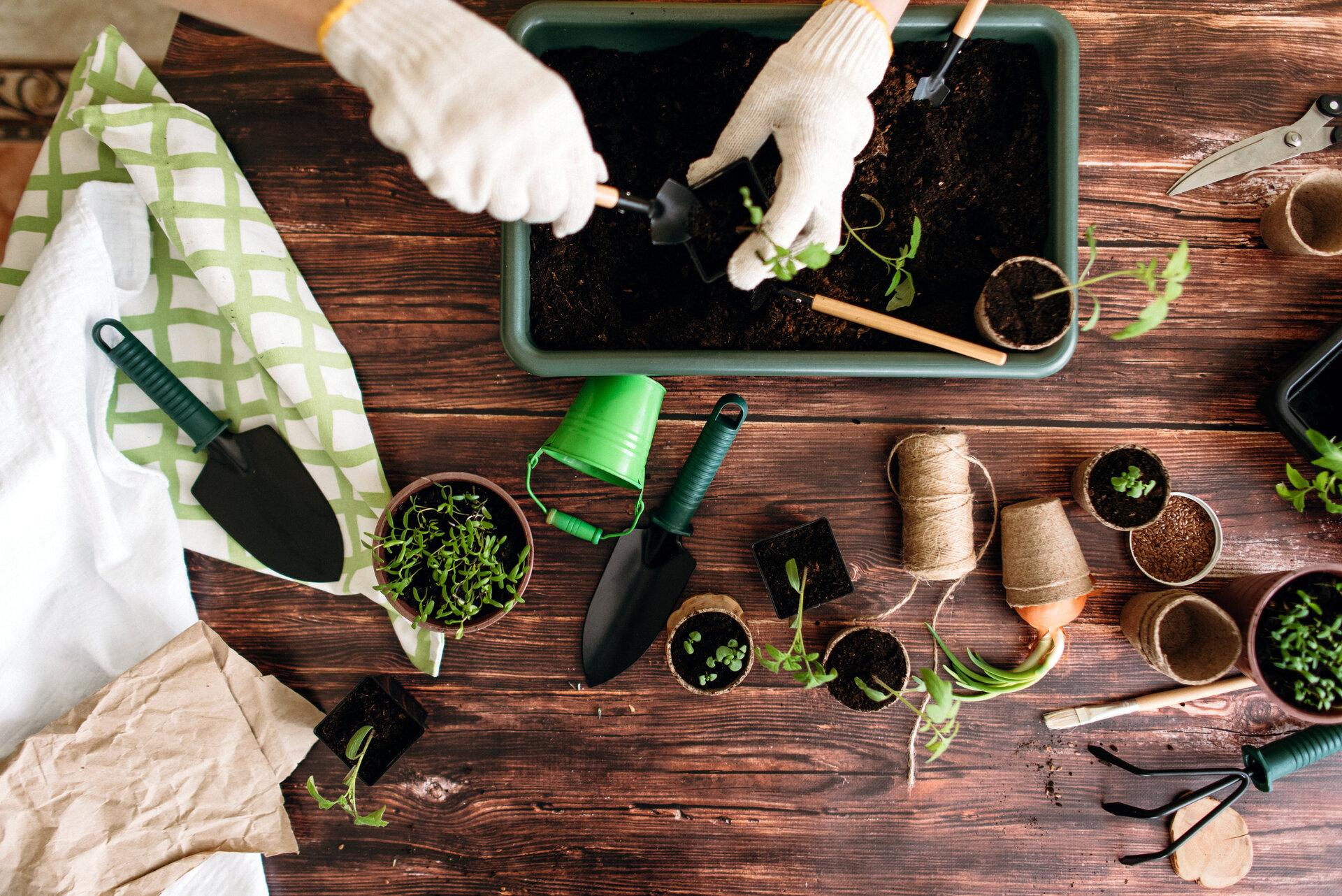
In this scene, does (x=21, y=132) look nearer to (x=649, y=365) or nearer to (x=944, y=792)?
(x=649, y=365)

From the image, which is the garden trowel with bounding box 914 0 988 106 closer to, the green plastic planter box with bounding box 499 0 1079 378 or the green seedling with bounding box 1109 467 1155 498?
the green plastic planter box with bounding box 499 0 1079 378

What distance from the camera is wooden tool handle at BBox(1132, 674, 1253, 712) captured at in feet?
3.71

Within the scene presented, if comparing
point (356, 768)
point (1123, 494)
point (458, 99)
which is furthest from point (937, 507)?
point (356, 768)

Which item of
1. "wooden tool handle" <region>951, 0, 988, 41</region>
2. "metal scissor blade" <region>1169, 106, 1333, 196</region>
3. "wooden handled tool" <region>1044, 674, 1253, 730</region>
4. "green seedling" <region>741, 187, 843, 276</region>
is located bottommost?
"wooden handled tool" <region>1044, 674, 1253, 730</region>

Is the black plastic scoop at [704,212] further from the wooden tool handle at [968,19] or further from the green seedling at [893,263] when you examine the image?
the wooden tool handle at [968,19]

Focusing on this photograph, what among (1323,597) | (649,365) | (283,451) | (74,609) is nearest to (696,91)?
(649,365)

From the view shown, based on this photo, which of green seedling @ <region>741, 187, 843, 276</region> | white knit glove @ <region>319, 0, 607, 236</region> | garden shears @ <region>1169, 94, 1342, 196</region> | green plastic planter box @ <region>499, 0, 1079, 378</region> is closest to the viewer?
white knit glove @ <region>319, 0, 607, 236</region>

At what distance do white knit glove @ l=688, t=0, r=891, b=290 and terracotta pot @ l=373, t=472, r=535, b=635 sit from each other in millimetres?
461

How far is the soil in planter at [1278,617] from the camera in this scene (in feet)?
3.33

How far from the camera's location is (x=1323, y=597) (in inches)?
40.4

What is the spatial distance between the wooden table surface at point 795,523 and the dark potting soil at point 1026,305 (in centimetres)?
17

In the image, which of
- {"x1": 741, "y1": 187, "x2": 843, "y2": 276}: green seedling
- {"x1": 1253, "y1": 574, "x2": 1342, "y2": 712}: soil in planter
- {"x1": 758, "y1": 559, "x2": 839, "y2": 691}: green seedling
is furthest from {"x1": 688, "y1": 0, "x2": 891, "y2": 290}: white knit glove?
{"x1": 1253, "y1": 574, "x2": 1342, "y2": 712}: soil in planter

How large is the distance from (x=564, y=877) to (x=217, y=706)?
604mm

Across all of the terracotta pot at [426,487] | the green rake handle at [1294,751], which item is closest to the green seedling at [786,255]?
the terracotta pot at [426,487]
